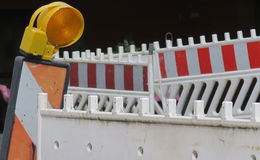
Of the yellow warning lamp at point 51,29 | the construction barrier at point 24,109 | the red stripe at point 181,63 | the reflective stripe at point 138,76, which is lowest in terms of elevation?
the construction barrier at point 24,109

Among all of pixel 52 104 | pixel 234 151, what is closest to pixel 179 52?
pixel 52 104

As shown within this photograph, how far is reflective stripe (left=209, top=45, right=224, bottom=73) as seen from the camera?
31.4ft

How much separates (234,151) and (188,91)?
5.08 meters

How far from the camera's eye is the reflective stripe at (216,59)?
9570mm

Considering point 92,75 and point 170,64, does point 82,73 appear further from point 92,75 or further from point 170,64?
point 170,64

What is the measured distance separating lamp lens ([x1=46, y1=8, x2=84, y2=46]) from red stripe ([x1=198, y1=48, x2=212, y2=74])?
3423 mm

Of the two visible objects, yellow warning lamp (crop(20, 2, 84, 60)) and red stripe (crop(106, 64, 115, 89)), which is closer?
yellow warning lamp (crop(20, 2, 84, 60))

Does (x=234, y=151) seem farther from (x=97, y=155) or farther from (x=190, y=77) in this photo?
(x=190, y=77)

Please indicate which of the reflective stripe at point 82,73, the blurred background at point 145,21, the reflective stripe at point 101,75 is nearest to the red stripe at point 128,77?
the reflective stripe at point 101,75

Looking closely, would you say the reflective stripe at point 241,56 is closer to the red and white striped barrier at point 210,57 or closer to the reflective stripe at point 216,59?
the red and white striped barrier at point 210,57

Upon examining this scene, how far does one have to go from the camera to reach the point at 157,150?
203 inches

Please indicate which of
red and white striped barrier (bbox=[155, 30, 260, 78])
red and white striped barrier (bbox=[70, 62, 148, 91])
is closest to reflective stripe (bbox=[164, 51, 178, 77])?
red and white striped barrier (bbox=[155, 30, 260, 78])

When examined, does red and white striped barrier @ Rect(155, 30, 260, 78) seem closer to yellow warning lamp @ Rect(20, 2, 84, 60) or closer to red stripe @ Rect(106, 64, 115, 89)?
red stripe @ Rect(106, 64, 115, 89)

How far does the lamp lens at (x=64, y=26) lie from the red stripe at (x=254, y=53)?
3.44 m
